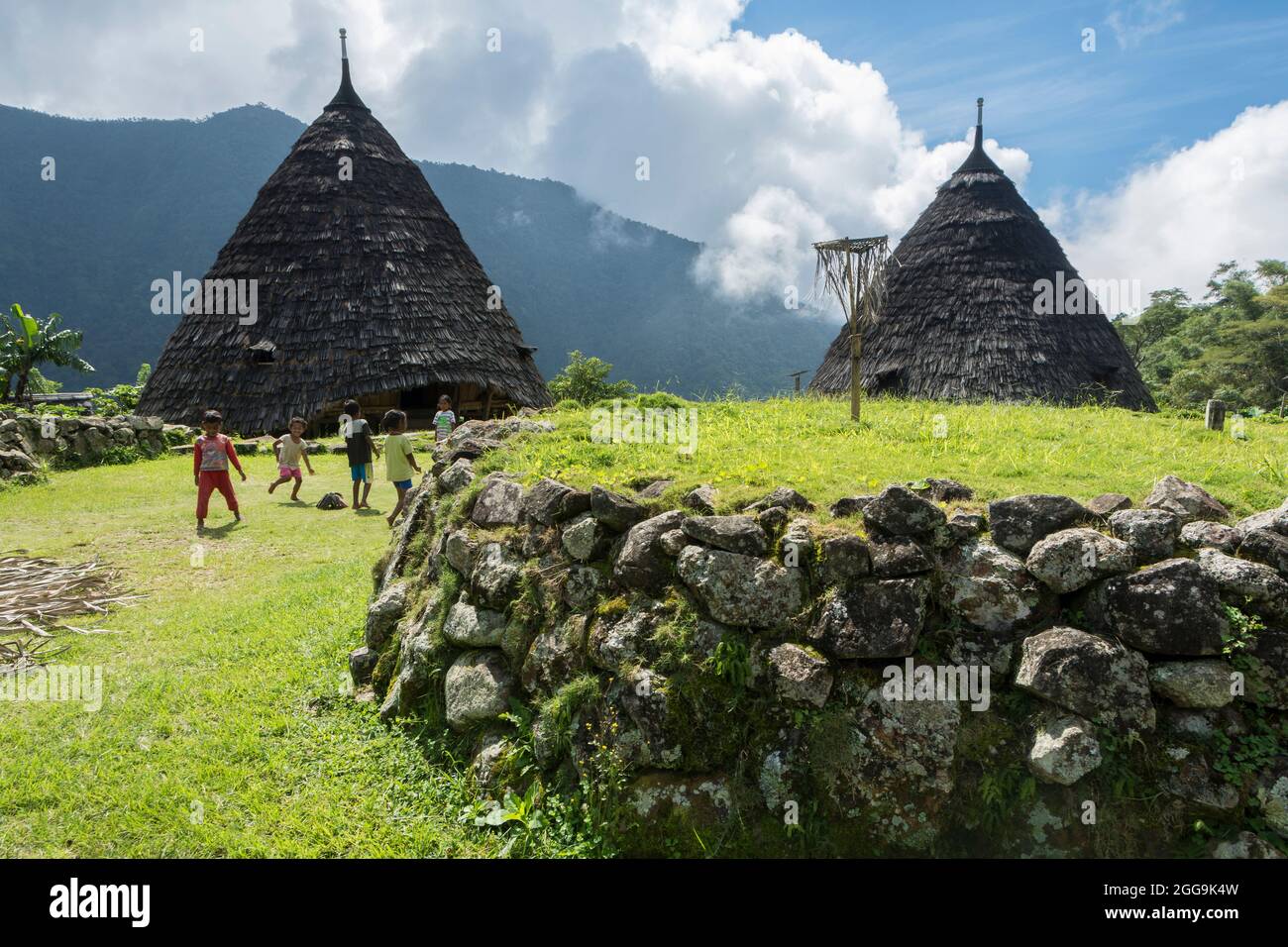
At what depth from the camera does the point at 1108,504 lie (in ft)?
11.2

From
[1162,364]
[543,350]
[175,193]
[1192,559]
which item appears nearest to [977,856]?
[1192,559]

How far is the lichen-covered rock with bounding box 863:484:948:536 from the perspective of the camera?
10.8 ft

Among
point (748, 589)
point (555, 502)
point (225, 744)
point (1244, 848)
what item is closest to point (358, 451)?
point (225, 744)

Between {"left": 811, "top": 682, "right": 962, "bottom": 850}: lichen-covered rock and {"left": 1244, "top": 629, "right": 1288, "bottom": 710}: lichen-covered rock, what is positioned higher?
{"left": 1244, "top": 629, "right": 1288, "bottom": 710}: lichen-covered rock

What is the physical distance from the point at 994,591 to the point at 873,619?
0.54 m

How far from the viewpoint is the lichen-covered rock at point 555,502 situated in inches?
158

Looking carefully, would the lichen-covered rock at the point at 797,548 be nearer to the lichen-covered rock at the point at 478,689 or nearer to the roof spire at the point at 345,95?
the lichen-covered rock at the point at 478,689

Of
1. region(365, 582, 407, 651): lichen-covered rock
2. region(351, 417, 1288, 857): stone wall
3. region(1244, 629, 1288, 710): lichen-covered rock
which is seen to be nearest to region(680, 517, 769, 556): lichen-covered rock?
region(351, 417, 1288, 857): stone wall

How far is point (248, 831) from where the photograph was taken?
3.39 metres

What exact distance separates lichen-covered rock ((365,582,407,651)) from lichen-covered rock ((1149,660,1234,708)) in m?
4.28

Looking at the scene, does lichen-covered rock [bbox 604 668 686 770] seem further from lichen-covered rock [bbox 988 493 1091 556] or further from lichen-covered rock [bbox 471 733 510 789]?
lichen-covered rock [bbox 988 493 1091 556]

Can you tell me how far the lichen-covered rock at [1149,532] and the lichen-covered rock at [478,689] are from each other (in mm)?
3040


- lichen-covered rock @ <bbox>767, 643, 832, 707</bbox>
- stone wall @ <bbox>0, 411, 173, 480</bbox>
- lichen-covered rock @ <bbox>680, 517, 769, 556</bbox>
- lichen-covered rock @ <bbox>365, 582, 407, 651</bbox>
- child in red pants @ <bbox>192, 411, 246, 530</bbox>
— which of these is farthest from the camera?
stone wall @ <bbox>0, 411, 173, 480</bbox>

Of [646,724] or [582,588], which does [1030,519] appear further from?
[582,588]
